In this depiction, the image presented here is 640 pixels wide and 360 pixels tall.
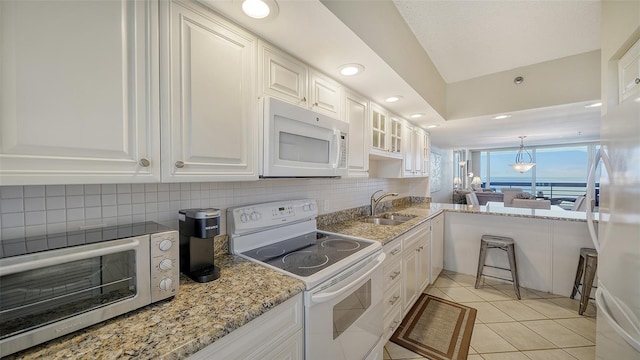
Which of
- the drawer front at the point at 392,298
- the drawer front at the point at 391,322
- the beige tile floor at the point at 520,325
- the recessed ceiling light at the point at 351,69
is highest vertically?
the recessed ceiling light at the point at 351,69

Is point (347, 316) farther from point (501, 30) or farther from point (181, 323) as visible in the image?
point (501, 30)

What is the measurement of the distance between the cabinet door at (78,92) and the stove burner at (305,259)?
0.79m

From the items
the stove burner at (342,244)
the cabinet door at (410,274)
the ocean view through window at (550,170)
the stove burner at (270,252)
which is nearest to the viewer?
the stove burner at (270,252)

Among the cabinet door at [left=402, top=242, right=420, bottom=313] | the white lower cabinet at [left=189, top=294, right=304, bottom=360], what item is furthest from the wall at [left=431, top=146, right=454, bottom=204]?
the white lower cabinet at [left=189, top=294, right=304, bottom=360]

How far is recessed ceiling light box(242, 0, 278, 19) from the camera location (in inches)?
40.8

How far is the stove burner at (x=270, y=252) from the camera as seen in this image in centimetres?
141

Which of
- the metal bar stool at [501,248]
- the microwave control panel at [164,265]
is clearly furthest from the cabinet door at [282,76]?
the metal bar stool at [501,248]

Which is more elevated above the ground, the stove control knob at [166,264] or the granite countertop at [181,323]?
the stove control knob at [166,264]

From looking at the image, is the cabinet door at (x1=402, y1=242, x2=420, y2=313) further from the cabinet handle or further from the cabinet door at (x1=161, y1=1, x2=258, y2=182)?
the cabinet handle

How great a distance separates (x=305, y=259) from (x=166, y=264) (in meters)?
0.72

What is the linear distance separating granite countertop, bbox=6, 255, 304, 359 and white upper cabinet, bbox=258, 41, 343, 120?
942mm

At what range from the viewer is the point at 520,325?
218 cm

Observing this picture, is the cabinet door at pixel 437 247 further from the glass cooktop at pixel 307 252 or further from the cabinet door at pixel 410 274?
the glass cooktop at pixel 307 252

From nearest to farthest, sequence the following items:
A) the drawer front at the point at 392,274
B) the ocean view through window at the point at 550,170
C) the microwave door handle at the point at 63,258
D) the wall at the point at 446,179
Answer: the microwave door handle at the point at 63,258 → the drawer front at the point at 392,274 → the wall at the point at 446,179 → the ocean view through window at the point at 550,170
